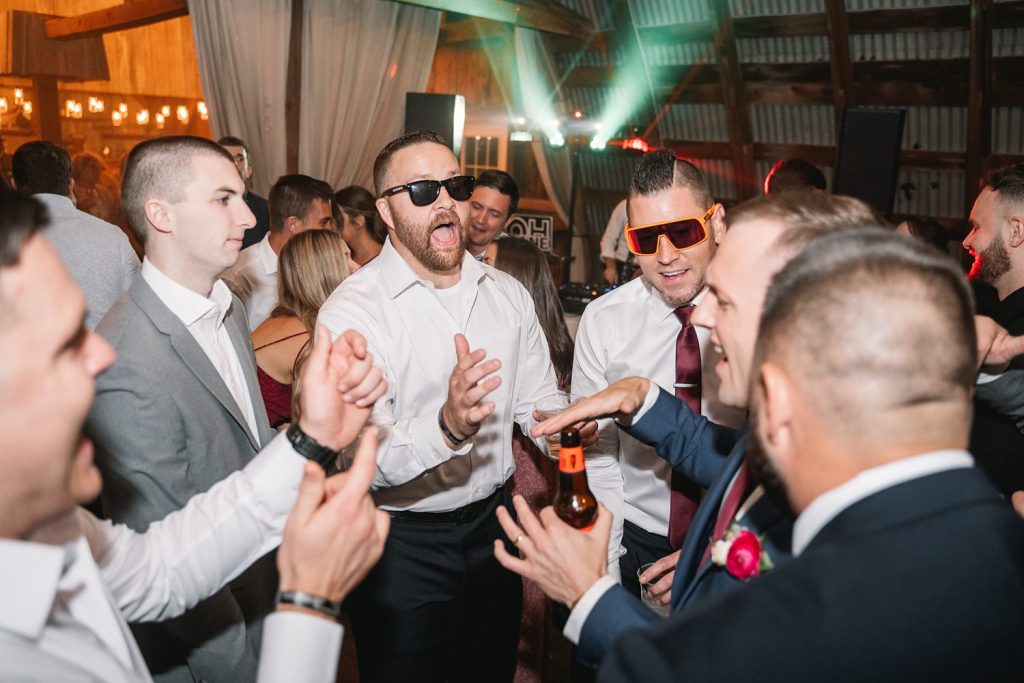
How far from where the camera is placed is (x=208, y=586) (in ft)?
5.07

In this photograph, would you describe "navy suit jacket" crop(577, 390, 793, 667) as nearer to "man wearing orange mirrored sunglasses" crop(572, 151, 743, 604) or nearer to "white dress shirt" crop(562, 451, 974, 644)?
"white dress shirt" crop(562, 451, 974, 644)

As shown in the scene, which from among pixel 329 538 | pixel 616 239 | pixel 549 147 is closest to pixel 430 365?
pixel 329 538

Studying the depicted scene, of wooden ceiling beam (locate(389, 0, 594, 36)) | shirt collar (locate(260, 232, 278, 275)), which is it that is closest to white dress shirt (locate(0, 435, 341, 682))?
shirt collar (locate(260, 232, 278, 275))

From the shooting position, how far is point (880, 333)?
0.99m

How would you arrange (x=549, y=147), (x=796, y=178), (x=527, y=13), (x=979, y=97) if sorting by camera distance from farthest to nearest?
(x=549, y=147)
(x=527, y=13)
(x=979, y=97)
(x=796, y=178)

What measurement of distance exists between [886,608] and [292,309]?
9.89 ft

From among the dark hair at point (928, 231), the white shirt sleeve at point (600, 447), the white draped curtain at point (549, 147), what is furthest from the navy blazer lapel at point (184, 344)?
the white draped curtain at point (549, 147)

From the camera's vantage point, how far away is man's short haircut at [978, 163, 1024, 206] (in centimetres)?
293

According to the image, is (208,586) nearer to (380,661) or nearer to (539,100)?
(380,661)

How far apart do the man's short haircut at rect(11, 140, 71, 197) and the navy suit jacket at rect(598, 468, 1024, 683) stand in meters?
4.27

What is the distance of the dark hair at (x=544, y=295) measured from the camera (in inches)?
133

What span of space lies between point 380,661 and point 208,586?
0.93 metres

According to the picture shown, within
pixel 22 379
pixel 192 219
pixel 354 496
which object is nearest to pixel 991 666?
pixel 354 496

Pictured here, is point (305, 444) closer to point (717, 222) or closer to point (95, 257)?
point (717, 222)
